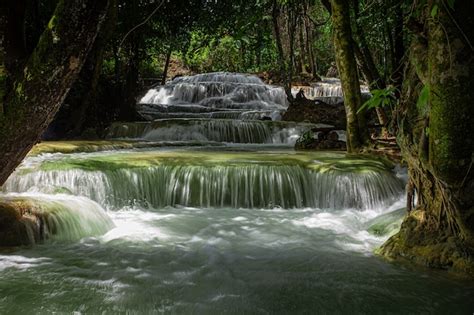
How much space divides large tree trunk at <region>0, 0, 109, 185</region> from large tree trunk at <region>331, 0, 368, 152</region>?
245 inches

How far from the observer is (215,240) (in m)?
5.06

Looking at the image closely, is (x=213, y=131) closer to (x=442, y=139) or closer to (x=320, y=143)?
(x=320, y=143)

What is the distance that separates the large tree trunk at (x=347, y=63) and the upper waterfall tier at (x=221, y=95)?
35.3 ft

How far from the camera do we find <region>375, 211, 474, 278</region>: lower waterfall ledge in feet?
11.6

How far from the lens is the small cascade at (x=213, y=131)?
12.6 m

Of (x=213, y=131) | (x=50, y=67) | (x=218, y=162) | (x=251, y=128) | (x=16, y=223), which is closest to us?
(x=50, y=67)

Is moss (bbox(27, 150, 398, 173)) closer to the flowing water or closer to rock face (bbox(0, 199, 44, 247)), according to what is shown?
the flowing water

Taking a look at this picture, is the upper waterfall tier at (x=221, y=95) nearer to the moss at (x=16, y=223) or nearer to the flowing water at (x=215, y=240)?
the flowing water at (x=215, y=240)

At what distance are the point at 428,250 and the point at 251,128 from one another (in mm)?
9149

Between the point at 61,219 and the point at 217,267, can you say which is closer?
the point at 217,267

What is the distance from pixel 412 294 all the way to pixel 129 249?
8.64ft

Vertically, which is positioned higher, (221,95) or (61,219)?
(221,95)

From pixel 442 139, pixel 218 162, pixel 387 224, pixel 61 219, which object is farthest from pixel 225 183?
pixel 442 139

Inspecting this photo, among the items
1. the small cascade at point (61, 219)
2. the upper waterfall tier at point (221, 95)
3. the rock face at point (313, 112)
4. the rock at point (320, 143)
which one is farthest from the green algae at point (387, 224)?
the upper waterfall tier at point (221, 95)
